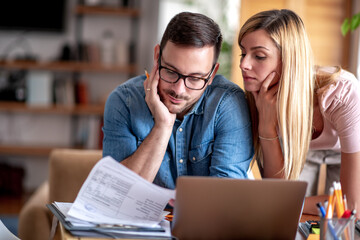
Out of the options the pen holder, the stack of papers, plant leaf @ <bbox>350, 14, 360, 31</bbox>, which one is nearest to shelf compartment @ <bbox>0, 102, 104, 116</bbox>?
plant leaf @ <bbox>350, 14, 360, 31</bbox>

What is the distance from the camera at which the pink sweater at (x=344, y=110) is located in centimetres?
155

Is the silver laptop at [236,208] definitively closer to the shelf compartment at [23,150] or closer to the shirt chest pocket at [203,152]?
the shirt chest pocket at [203,152]

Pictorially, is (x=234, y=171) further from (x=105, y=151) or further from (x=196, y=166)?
(x=105, y=151)

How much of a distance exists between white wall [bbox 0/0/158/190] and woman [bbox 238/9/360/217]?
289 cm

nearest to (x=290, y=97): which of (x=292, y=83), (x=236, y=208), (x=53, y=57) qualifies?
(x=292, y=83)

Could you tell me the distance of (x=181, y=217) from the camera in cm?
108

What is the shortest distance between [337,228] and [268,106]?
590mm

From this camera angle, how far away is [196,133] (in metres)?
1.60

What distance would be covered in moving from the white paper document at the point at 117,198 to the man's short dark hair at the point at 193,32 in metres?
0.51

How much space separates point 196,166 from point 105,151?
0.31 m

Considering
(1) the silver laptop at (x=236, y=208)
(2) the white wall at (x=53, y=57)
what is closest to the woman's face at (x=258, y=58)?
(1) the silver laptop at (x=236, y=208)

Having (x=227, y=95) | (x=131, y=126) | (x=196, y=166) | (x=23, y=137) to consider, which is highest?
(x=227, y=95)

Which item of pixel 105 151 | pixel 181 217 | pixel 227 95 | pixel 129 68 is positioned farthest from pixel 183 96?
pixel 129 68

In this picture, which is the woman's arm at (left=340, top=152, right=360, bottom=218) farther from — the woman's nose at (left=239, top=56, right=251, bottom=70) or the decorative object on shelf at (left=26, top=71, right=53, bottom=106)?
the decorative object on shelf at (left=26, top=71, right=53, bottom=106)
